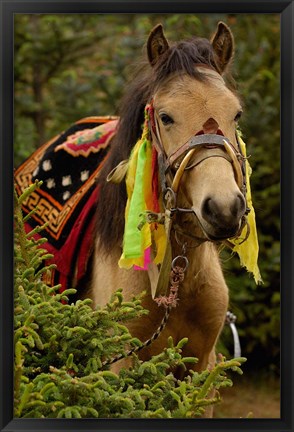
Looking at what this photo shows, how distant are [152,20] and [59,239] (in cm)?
386

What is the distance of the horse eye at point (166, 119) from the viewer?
2552 millimetres

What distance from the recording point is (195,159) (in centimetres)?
239

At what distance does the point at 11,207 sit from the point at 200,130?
75 cm

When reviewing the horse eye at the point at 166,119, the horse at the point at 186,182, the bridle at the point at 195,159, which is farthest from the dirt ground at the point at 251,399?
the horse eye at the point at 166,119

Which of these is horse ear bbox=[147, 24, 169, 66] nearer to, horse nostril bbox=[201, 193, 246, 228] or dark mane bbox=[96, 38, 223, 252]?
dark mane bbox=[96, 38, 223, 252]

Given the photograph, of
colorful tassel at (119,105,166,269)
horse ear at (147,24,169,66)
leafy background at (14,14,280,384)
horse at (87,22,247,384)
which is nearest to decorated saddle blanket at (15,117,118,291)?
horse at (87,22,247,384)

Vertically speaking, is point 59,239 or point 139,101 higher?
point 139,101

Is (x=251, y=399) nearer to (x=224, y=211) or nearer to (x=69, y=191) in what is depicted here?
(x=69, y=191)

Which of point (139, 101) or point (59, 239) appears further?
point (59, 239)

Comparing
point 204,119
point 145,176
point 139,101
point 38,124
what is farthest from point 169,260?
point 38,124

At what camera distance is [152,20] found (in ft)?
22.4

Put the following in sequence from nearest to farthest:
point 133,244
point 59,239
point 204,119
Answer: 1. point 204,119
2. point 133,244
3. point 59,239

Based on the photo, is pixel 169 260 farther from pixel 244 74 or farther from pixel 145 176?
pixel 244 74

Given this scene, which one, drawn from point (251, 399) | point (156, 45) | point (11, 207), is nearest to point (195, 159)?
point (156, 45)
